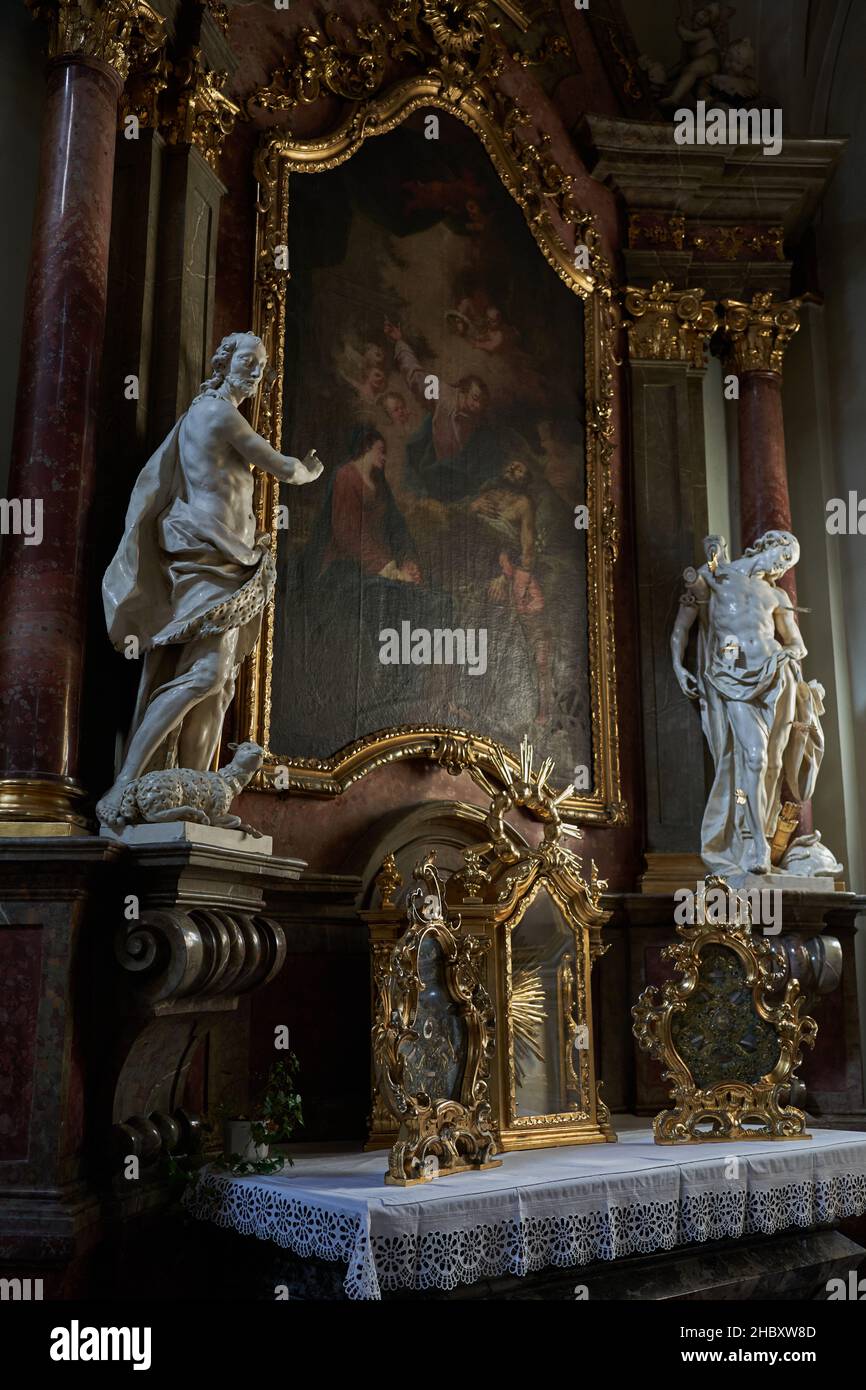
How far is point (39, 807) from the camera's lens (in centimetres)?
509

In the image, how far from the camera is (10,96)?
620cm

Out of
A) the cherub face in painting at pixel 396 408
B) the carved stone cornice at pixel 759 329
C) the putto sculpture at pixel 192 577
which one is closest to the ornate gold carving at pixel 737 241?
the carved stone cornice at pixel 759 329

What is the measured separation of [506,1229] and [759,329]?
609cm

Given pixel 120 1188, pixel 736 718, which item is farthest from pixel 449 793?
pixel 120 1188

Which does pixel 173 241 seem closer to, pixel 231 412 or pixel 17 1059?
pixel 231 412

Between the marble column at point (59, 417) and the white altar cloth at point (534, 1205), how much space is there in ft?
5.18

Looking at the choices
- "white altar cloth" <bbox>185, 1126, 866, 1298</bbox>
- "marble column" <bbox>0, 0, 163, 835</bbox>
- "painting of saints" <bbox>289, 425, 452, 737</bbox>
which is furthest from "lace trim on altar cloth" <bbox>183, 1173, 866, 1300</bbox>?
"painting of saints" <bbox>289, 425, 452, 737</bbox>

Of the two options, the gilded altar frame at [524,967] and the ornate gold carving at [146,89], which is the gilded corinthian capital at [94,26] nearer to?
the ornate gold carving at [146,89]

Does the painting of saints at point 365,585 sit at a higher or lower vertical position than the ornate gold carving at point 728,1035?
higher

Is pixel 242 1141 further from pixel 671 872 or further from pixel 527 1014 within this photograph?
pixel 671 872

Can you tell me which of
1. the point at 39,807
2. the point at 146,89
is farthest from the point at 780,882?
the point at 146,89

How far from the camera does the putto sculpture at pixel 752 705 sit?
7512mm

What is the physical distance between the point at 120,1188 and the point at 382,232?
506cm

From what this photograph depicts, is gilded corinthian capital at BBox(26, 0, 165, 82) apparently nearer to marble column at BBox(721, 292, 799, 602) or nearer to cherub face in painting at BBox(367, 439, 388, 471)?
cherub face in painting at BBox(367, 439, 388, 471)
